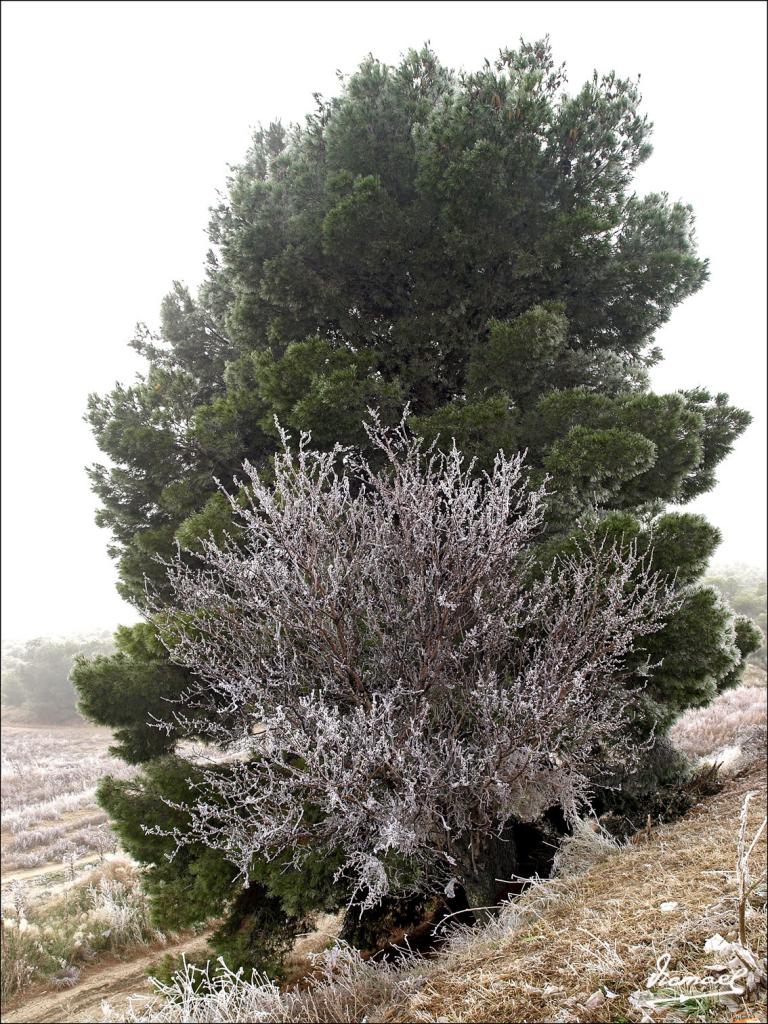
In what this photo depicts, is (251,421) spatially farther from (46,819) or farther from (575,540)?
(46,819)

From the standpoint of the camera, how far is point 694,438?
18.3ft

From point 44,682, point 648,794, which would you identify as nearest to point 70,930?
point 648,794

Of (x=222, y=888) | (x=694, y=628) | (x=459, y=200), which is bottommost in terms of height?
(x=222, y=888)

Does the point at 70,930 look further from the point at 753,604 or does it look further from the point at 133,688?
the point at 753,604

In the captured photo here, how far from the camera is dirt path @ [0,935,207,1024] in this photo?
566 cm

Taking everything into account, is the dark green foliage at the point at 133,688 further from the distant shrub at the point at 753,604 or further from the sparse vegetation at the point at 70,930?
the distant shrub at the point at 753,604

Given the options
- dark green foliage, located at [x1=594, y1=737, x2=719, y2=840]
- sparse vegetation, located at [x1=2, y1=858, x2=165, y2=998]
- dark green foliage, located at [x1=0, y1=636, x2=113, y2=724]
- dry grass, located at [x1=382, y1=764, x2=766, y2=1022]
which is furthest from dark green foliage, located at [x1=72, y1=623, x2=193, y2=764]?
dark green foliage, located at [x1=0, y1=636, x2=113, y2=724]

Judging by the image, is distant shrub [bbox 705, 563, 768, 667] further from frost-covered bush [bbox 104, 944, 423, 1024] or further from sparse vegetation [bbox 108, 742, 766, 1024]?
frost-covered bush [bbox 104, 944, 423, 1024]

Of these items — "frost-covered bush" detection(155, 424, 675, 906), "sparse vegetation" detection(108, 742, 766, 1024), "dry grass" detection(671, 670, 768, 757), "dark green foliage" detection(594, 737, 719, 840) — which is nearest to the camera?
"sparse vegetation" detection(108, 742, 766, 1024)

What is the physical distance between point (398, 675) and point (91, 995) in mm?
5443

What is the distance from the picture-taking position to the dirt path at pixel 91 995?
5.66 meters

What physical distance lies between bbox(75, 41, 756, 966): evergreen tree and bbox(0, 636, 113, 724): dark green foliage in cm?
2867

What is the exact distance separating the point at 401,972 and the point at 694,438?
5190 mm

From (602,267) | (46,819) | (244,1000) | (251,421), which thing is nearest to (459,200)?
(602,267)
